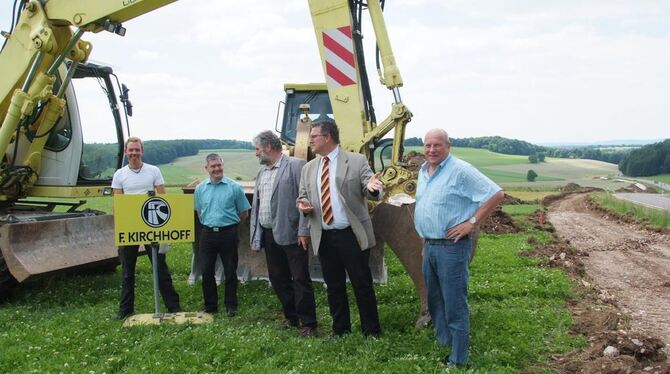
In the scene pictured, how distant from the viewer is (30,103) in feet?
23.7

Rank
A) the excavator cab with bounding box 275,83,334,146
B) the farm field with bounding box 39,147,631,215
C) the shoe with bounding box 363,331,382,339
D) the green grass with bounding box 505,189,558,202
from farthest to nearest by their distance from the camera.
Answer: the farm field with bounding box 39,147,631,215
the green grass with bounding box 505,189,558,202
the excavator cab with bounding box 275,83,334,146
the shoe with bounding box 363,331,382,339

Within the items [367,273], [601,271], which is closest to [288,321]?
[367,273]

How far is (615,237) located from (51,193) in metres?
12.0

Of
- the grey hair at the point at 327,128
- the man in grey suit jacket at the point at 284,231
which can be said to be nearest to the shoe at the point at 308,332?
the man in grey suit jacket at the point at 284,231

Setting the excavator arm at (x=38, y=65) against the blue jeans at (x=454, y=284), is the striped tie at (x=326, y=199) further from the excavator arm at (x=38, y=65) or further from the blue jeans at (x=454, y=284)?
the excavator arm at (x=38, y=65)

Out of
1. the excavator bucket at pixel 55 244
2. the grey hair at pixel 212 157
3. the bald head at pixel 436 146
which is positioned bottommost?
the excavator bucket at pixel 55 244

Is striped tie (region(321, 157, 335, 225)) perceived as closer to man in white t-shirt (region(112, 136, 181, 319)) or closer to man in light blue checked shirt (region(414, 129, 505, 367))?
man in light blue checked shirt (region(414, 129, 505, 367))

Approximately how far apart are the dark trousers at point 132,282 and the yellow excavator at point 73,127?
1132 mm

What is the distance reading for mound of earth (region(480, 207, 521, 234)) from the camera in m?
15.0

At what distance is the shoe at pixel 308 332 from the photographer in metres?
5.91

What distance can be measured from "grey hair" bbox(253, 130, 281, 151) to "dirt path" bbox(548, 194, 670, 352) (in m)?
4.14

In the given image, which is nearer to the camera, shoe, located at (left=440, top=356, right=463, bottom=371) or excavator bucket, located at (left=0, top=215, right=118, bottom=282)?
shoe, located at (left=440, top=356, right=463, bottom=371)

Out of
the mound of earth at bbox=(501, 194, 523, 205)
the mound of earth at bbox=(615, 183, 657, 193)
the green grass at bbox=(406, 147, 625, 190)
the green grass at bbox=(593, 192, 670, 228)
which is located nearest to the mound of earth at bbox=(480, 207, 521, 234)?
the green grass at bbox=(593, 192, 670, 228)

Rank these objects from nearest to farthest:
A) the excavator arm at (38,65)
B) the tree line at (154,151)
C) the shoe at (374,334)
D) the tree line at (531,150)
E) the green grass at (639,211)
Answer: the shoe at (374,334)
the excavator arm at (38,65)
the tree line at (154,151)
the green grass at (639,211)
the tree line at (531,150)
